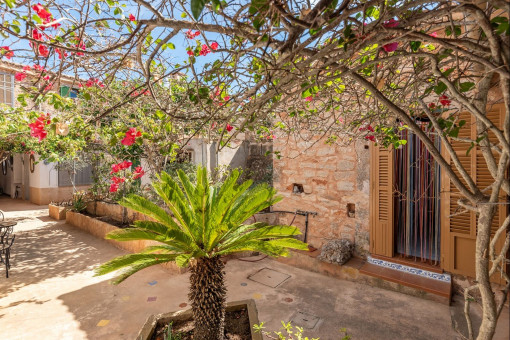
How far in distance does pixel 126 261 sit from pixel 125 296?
1987 millimetres

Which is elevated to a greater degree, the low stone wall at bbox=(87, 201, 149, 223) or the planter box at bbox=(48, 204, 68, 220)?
the low stone wall at bbox=(87, 201, 149, 223)

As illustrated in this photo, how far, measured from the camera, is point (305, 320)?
139 inches

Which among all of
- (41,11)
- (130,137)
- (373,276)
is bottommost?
(373,276)

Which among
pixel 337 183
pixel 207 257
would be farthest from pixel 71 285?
pixel 337 183

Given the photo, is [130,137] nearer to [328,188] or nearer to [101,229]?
[328,188]

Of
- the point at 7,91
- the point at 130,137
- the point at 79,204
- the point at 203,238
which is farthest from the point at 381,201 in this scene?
the point at 7,91

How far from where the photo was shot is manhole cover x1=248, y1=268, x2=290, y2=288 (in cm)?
459

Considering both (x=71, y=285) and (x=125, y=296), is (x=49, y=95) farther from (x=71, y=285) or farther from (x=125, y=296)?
(x=71, y=285)

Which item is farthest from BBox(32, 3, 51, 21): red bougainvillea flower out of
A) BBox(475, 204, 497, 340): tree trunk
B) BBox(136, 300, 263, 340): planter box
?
BBox(475, 204, 497, 340): tree trunk

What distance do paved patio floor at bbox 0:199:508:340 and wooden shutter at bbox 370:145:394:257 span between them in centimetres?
79

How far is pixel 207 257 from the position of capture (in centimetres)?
269

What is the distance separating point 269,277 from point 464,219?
3.17 meters

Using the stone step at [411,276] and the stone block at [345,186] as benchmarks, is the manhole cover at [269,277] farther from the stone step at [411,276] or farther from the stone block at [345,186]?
the stone block at [345,186]

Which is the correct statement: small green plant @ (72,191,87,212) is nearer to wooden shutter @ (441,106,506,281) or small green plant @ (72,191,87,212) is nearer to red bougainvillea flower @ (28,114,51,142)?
red bougainvillea flower @ (28,114,51,142)
